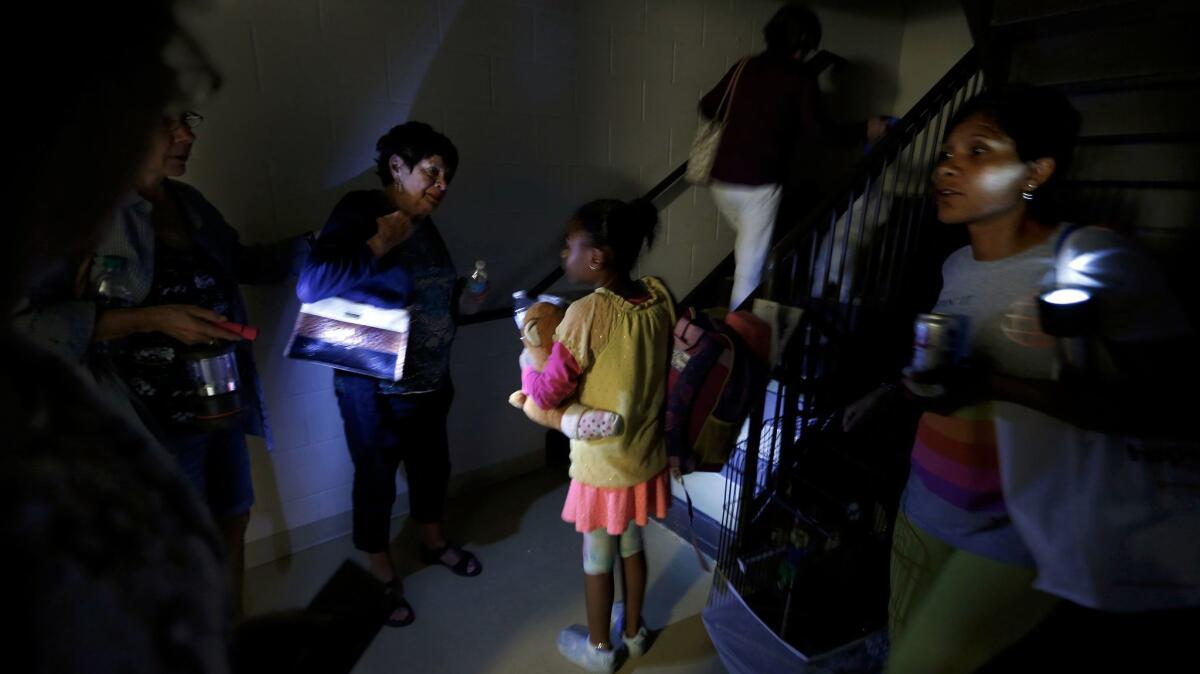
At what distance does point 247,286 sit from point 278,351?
26 cm

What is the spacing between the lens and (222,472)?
5.78 feet

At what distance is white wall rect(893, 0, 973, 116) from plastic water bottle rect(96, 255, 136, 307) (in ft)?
15.2

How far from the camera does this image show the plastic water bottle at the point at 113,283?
136cm

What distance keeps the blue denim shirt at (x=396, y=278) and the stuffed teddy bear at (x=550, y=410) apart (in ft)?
1.63

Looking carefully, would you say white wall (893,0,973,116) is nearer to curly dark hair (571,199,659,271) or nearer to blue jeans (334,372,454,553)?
curly dark hair (571,199,659,271)

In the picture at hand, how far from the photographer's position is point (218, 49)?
182 centimetres

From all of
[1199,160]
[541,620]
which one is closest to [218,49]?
[541,620]

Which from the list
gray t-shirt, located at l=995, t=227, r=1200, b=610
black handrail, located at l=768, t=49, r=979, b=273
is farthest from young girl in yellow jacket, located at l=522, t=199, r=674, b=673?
gray t-shirt, located at l=995, t=227, r=1200, b=610

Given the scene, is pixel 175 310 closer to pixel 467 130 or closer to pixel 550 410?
pixel 550 410

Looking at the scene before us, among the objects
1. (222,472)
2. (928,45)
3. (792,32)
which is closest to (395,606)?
(222,472)

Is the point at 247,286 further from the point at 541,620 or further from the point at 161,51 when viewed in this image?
the point at 161,51

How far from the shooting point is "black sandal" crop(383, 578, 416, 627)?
2002 millimetres

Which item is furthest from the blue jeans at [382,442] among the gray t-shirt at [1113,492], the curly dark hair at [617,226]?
the gray t-shirt at [1113,492]

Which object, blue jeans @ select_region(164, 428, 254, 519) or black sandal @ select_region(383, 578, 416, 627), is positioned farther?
black sandal @ select_region(383, 578, 416, 627)
